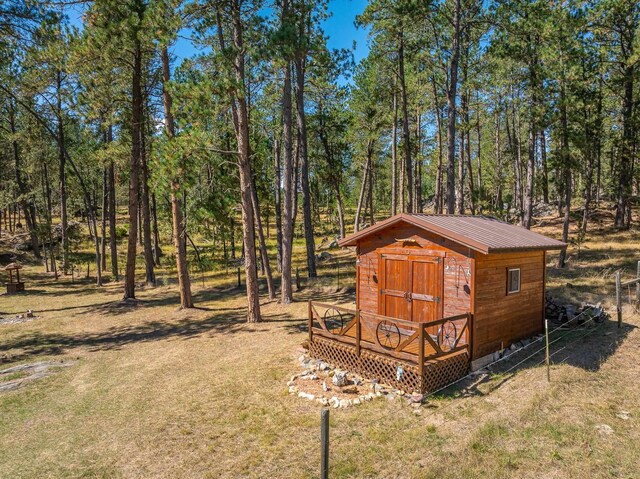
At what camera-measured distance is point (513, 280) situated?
10.6 metres

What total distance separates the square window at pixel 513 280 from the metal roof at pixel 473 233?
2.44 feet

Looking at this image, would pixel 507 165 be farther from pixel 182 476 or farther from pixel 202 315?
pixel 182 476

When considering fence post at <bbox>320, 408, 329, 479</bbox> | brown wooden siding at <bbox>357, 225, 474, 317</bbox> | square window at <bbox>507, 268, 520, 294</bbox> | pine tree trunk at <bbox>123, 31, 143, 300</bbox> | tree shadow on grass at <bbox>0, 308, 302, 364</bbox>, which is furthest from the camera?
pine tree trunk at <bbox>123, 31, 143, 300</bbox>

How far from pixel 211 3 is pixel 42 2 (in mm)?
4939

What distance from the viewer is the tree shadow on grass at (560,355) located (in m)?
8.69

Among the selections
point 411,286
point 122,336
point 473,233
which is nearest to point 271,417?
point 411,286

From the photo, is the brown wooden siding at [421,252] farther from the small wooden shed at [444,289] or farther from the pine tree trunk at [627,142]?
the pine tree trunk at [627,142]

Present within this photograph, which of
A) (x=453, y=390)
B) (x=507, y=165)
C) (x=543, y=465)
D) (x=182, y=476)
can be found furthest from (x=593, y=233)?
(x=182, y=476)

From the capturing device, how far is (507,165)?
4156cm

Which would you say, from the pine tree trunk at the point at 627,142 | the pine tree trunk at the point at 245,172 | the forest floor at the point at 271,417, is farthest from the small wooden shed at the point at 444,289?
the pine tree trunk at the point at 627,142

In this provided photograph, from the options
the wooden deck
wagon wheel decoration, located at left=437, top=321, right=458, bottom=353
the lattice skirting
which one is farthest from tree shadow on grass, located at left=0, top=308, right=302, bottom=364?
wagon wheel decoration, located at left=437, top=321, right=458, bottom=353

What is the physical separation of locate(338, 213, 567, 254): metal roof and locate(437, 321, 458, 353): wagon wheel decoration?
6.94 ft

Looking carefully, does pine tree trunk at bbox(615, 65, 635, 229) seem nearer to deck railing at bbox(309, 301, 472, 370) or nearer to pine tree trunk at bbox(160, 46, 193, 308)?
deck railing at bbox(309, 301, 472, 370)

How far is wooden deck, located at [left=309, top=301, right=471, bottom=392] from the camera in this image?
8.30 metres
